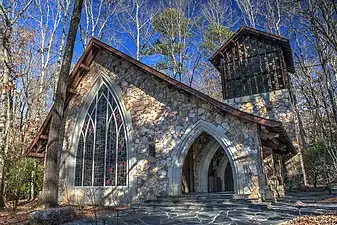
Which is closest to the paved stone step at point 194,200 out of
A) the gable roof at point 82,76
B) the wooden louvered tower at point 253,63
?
the gable roof at point 82,76

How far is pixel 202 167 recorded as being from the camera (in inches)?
357

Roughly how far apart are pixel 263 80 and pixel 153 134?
6922 mm

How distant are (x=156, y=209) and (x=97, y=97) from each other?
5039mm

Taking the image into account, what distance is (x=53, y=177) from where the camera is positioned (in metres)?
6.04

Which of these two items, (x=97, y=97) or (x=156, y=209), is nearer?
(x=156, y=209)

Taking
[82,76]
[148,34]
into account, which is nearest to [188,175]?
[82,76]

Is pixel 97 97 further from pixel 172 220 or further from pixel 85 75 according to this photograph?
pixel 172 220

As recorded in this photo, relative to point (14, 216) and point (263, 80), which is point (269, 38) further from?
point (14, 216)

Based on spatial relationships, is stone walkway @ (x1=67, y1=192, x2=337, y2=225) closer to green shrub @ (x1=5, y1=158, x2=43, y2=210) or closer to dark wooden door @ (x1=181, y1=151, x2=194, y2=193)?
dark wooden door @ (x1=181, y1=151, x2=194, y2=193)

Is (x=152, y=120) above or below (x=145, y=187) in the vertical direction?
above

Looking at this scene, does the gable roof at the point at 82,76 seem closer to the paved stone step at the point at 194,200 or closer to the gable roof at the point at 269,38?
the paved stone step at the point at 194,200

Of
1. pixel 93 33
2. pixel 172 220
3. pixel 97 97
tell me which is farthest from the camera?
pixel 93 33

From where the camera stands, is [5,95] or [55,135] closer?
[55,135]

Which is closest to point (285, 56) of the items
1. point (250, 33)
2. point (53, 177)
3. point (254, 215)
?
point (250, 33)
